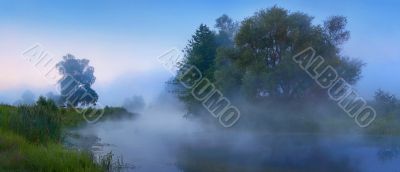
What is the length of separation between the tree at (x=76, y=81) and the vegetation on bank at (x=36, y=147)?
41.9 metres

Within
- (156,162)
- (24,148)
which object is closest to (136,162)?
(156,162)

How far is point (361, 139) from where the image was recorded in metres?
27.0

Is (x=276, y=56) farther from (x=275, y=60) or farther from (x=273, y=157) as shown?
(x=273, y=157)

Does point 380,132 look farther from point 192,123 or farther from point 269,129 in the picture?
point 192,123

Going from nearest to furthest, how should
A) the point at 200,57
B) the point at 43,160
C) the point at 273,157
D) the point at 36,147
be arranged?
the point at 43,160 → the point at 36,147 → the point at 273,157 → the point at 200,57

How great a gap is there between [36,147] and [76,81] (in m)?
46.9

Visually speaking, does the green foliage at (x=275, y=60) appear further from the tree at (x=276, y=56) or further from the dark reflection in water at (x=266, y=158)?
the dark reflection in water at (x=266, y=158)

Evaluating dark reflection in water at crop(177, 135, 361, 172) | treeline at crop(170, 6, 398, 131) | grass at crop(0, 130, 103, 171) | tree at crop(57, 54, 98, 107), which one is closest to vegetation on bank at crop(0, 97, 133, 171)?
grass at crop(0, 130, 103, 171)

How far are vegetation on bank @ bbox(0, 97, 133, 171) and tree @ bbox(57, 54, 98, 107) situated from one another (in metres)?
41.9

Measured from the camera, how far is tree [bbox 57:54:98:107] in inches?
2290

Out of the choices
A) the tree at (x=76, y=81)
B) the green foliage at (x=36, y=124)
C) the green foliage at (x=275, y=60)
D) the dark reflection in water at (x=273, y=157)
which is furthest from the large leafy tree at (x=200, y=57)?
the green foliage at (x=36, y=124)

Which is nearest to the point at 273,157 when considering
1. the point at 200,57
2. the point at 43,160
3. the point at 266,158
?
the point at 266,158

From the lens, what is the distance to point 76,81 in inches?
2299

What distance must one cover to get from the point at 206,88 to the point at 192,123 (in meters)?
3.65
